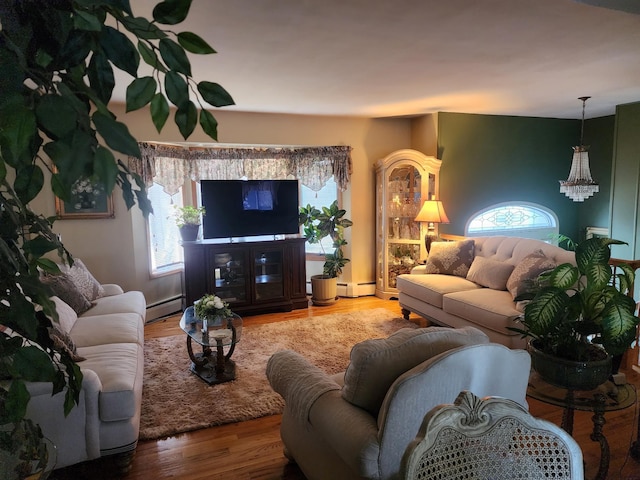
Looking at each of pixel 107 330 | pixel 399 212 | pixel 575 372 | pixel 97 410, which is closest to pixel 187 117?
pixel 575 372

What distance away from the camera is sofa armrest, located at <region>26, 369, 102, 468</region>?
6.98ft

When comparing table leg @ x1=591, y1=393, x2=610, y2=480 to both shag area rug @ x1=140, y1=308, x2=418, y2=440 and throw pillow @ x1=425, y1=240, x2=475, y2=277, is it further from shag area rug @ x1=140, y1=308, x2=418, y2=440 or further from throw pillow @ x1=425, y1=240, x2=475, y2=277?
throw pillow @ x1=425, y1=240, x2=475, y2=277

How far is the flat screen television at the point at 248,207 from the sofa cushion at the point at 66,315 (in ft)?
6.12

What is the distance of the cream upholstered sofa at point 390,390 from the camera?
149 cm

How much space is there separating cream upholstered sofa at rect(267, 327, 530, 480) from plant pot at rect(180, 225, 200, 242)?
10.8 ft

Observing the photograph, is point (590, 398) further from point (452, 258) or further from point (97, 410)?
point (452, 258)

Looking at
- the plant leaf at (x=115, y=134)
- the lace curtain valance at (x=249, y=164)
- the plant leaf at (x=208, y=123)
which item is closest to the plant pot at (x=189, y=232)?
the lace curtain valance at (x=249, y=164)

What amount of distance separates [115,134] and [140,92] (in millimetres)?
135

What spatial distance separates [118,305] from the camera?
384 centimetres

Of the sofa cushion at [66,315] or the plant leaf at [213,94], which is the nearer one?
the plant leaf at [213,94]

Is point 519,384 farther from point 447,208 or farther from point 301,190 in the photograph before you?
point 301,190

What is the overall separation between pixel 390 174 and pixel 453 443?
4.86 m

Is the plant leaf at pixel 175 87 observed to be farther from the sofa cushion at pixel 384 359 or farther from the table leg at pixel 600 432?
the table leg at pixel 600 432

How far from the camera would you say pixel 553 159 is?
610cm
